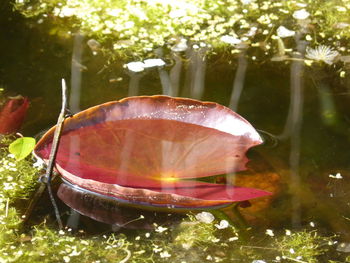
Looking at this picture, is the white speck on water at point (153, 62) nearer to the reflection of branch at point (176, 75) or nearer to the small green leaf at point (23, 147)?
the reflection of branch at point (176, 75)

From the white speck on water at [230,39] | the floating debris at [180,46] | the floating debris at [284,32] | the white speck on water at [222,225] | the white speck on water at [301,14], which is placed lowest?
the white speck on water at [222,225]

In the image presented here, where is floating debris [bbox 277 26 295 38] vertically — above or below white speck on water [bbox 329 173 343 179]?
above

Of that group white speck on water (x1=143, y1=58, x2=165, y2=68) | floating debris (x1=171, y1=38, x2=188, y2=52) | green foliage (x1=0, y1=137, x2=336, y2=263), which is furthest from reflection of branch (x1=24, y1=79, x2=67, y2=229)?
floating debris (x1=171, y1=38, x2=188, y2=52)

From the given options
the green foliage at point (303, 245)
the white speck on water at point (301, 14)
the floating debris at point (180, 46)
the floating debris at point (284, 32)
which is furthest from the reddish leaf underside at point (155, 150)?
the white speck on water at point (301, 14)

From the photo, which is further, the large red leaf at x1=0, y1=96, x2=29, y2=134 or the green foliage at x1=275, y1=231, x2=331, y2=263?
the large red leaf at x1=0, y1=96, x2=29, y2=134

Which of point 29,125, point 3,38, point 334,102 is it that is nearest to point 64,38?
point 3,38

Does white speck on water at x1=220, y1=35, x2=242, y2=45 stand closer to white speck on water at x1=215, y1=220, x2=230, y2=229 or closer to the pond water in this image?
the pond water

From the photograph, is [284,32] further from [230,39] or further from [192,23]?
[192,23]

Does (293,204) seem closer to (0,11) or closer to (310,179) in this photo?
(310,179)
